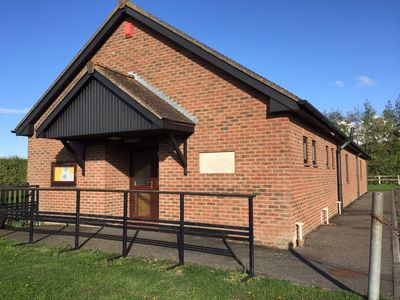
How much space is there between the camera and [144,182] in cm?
1002

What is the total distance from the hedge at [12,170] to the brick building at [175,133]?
600 cm

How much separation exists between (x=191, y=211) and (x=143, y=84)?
12.2 feet

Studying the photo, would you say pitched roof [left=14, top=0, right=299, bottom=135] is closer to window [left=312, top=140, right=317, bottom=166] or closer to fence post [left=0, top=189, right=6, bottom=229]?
fence post [left=0, top=189, right=6, bottom=229]

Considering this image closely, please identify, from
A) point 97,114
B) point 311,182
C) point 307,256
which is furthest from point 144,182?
point 307,256

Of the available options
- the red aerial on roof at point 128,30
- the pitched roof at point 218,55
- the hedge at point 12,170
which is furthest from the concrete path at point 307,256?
the hedge at point 12,170

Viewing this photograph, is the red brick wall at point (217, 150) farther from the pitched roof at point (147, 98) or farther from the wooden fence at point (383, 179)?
the wooden fence at point (383, 179)

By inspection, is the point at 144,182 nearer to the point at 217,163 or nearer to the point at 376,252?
the point at 217,163

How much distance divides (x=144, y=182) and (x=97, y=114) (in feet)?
8.05

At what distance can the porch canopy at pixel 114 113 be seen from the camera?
307 inches

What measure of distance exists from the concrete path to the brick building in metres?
0.58

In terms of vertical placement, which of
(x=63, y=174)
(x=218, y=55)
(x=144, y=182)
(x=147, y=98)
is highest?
(x=218, y=55)

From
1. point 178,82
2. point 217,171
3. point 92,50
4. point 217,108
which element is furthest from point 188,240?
point 92,50

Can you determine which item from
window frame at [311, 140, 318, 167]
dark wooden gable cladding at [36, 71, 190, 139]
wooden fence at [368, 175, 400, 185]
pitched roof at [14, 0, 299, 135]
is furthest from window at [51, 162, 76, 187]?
wooden fence at [368, 175, 400, 185]

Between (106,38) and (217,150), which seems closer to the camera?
(217,150)
